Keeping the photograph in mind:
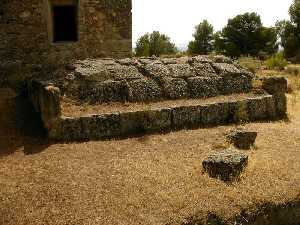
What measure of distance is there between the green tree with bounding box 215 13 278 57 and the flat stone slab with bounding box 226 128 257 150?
20.7 meters

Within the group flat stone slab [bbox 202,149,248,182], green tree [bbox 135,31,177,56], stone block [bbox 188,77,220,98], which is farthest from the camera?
green tree [bbox 135,31,177,56]

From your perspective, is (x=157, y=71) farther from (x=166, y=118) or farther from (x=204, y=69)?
(x=166, y=118)

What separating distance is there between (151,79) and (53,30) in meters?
3.10

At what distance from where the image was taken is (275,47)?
28875mm

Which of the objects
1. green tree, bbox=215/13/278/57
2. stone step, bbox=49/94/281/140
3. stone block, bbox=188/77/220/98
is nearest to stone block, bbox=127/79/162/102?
stone step, bbox=49/94/281/140

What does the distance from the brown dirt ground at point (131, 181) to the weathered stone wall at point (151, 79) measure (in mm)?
1225

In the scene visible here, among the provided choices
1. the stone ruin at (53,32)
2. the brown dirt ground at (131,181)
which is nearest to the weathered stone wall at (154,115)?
the brown dirt ground at (131,181)

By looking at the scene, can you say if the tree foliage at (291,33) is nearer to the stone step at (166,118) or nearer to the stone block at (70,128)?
the stone step at (166,118)

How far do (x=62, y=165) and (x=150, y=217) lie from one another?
186 cm

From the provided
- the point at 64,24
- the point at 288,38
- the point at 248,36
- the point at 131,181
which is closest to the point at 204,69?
the point at 131,181

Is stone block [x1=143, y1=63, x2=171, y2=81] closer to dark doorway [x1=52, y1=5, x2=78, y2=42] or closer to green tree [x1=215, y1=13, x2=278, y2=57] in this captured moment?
dark doorway [x1=52, y1=5, x2=78, y2=42]

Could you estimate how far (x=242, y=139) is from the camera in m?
6.96

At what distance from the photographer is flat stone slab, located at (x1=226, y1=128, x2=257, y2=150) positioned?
6.95 meters

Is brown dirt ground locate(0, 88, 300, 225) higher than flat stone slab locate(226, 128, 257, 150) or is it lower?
lower
